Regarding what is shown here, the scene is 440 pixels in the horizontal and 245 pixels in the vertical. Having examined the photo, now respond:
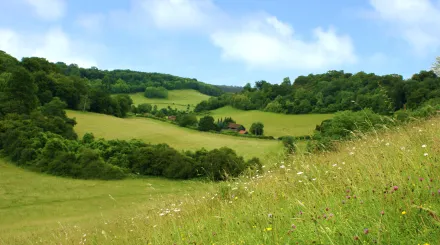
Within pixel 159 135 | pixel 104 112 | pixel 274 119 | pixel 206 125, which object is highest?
pixel 274 119

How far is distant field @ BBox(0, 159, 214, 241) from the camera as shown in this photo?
27484 mm

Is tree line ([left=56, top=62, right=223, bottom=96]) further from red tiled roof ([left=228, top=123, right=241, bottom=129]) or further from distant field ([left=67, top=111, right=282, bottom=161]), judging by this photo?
distant field ([left=67, top=111, right=282, bottom=161])

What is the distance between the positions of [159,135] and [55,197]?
1506 inches

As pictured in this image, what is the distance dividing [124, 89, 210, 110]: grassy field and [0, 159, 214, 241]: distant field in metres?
91.1

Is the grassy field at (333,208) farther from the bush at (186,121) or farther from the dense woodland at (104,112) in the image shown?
the bush at (186,121)

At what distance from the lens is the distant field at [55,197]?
2748 centimetres

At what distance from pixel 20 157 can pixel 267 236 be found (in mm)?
52701

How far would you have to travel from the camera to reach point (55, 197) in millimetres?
36188

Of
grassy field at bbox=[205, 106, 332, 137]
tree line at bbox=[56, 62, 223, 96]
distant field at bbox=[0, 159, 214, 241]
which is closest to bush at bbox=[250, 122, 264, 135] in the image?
grassy field at bbox=[205, 106, 332, 137]

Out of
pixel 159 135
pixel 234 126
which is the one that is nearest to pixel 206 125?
pixel 234 126

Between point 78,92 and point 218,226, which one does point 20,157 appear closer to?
point 78,92

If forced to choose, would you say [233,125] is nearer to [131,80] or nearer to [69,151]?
[69,151]

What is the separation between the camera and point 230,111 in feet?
406

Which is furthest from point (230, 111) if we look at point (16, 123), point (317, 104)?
point (16, 123)
